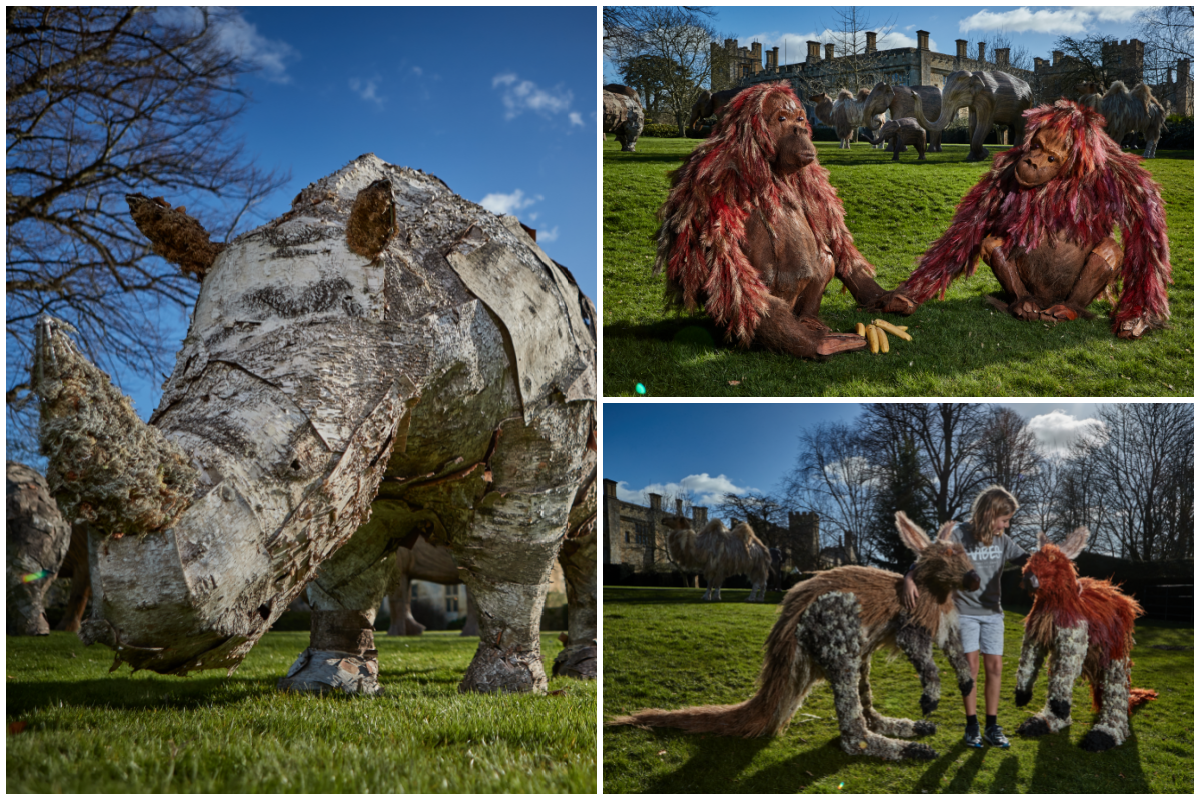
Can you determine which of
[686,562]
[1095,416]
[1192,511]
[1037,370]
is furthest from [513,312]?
[1192,511]

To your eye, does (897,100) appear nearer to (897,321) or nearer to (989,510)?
(897,321)

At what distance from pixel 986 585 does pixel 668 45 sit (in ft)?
8.14

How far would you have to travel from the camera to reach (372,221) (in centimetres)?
242

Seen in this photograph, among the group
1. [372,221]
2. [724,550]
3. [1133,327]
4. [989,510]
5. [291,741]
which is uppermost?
[372,221]

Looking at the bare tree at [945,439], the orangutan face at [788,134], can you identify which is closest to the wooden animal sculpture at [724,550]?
the bare tree at [945,439]

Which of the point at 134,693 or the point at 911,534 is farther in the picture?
the point at 134,693

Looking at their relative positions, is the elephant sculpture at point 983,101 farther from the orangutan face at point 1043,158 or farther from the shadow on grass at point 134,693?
the shadow on grass at point 134,693

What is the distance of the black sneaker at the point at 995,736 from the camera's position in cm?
305

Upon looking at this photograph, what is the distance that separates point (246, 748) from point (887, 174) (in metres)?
3.31

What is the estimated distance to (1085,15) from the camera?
143 inches

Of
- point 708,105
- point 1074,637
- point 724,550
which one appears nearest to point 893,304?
point 708,105

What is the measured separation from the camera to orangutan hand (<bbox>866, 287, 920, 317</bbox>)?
3.54 m

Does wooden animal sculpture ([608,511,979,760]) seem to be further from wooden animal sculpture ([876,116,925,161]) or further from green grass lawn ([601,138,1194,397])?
wooden animal sculpture ([876,116,925,161])

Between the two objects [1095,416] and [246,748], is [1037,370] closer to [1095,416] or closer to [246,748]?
[1095,416]
